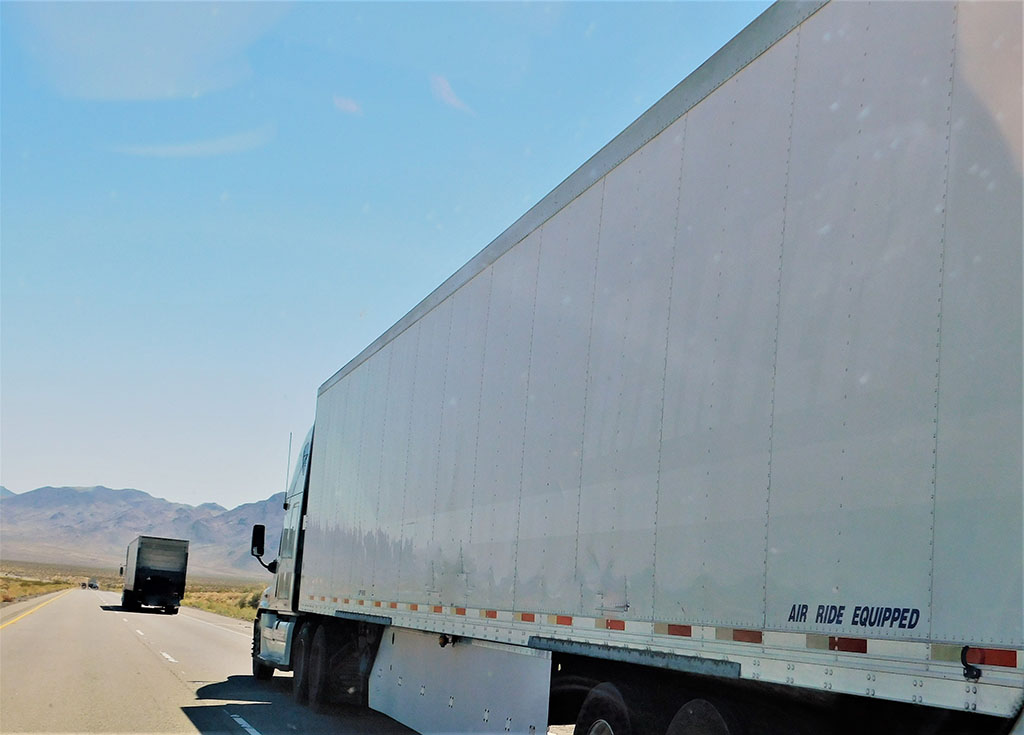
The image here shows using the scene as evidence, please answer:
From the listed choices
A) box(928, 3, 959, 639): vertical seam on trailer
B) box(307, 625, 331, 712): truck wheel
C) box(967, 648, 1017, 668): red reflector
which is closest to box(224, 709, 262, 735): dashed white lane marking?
box(307, 625, 331, 712): truck wheel

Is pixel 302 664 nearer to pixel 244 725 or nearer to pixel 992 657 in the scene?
pixel 244 725

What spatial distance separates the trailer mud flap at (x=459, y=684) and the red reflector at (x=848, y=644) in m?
3.35

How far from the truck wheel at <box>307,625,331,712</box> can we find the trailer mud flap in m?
1.36

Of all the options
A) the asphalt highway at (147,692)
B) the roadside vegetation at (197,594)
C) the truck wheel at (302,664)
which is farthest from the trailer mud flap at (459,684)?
the roadside vegetation at (197,594)

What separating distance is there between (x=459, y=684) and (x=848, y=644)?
565 cm

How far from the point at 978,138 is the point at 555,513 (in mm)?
4092

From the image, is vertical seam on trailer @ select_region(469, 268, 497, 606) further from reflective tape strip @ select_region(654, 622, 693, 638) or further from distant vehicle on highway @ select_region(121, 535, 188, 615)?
distant vehicle on highway @ select_region(121, 535, 188, 615)

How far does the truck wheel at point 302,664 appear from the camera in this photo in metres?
14.7

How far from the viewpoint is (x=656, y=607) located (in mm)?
5746

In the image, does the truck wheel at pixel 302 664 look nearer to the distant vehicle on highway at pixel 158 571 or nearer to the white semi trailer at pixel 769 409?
the white semi trailer at pixel 769 409

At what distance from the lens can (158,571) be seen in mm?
49750

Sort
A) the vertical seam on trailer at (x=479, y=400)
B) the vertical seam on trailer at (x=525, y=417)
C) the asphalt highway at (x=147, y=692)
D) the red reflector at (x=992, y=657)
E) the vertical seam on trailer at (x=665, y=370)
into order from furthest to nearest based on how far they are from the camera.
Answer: the asphalt highway at (x=147, y=692), the vertical seam on trailer at (x=479, y=400), the vertical seam on trailer at (x=525, y=417), the vertical seam on trailer at (x=665, y=370), the red reflector at (x=992, y=657)

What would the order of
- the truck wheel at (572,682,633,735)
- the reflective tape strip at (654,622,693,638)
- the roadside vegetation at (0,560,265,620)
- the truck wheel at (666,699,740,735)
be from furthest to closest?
the roadside vegetation at (0,560,265,620) < the truck wheel at (572,682,633,735) < the reflective tape strip at (654,622,693,638) < the truck wheel at (666,699,740,735)

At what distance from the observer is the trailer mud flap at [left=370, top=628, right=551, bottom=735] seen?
763 centimetres
